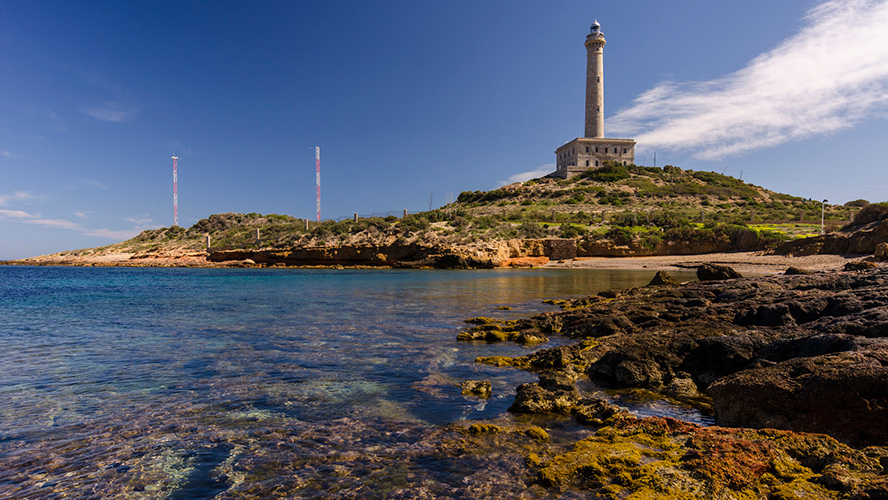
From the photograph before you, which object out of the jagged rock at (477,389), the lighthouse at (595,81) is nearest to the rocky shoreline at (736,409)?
the jagged rock at (477,389)

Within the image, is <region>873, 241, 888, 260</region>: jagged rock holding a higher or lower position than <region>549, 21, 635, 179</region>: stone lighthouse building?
lower

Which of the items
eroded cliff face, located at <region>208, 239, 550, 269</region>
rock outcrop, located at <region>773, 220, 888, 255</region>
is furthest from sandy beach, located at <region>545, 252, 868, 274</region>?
eroded cliff face, located at <region>208, 239, 550, 269</region>

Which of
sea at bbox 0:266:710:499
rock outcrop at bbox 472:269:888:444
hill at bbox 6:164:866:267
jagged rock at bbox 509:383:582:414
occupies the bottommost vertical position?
sea at bbox 0:266:710:499

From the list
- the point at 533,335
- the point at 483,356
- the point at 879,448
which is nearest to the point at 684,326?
the point at 533,335

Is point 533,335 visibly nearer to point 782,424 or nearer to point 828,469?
point 782,424

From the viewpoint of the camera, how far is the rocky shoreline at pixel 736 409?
3646mm

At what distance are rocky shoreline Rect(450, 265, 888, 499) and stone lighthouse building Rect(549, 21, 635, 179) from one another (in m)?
85.9

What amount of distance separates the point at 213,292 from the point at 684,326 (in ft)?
79.0

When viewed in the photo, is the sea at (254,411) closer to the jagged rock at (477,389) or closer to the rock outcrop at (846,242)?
the jagged rock at (477,389)

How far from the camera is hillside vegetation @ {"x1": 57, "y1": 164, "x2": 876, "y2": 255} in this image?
49000 mm

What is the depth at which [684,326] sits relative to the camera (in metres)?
9.21

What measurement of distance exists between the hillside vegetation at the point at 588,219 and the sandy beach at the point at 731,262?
3.40 m

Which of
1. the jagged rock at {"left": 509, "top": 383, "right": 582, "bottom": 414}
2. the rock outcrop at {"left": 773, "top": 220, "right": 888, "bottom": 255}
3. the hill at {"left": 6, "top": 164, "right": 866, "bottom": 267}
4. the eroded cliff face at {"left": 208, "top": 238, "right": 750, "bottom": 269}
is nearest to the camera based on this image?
the jagged rock at {"left": 509, "top": 383, "right": 582, "bottom": 414}

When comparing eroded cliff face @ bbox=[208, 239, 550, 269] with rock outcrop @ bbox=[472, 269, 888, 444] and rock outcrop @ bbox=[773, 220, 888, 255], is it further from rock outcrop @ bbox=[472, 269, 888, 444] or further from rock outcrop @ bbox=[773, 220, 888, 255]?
rock outcrop @ bbox=[472, 269, 888, 444]
